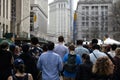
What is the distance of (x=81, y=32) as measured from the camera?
158875 mm

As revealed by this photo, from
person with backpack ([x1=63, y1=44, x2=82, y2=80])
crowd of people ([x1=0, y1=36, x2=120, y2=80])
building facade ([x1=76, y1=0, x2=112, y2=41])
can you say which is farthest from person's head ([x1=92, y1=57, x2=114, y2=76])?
building facade ([x1=76, y1=0, x2=112, y2=41])

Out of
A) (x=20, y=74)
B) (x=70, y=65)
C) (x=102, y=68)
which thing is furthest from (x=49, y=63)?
(x=102, y=68)

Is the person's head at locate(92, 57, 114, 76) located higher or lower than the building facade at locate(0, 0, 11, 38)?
lower

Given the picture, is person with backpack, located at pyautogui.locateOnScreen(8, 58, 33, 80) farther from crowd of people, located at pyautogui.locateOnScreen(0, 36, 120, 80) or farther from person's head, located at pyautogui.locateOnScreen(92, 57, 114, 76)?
person's head, located at pyautogui.locateOnScreen(92, 57, 114, 76)

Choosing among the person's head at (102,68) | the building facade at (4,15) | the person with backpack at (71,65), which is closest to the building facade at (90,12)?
the building facade at (4,15)

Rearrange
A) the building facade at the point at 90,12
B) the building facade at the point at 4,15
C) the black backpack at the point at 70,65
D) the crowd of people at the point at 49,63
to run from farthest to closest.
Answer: the building facade at the point at 90,12
the building facade at the point at 4,15
the black backpack at the point at 70,65
the crowd of people at the point at 49,63

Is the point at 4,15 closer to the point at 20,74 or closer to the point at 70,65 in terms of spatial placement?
the point at 70,65

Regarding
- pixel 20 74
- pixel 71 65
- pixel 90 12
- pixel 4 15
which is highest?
pixel 90 12

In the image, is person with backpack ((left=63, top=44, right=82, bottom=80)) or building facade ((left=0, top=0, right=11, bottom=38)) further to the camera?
building facade ((left=0, top=0, right=11, bottom=38))

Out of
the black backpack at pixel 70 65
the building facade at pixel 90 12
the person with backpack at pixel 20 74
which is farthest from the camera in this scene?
the building facade at pixel 90 12

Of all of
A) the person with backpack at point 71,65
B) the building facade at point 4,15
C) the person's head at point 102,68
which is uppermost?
the building facade at point 4,15

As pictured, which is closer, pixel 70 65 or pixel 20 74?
pixel 20 74

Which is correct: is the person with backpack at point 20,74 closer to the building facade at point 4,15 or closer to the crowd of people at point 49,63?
the crowd of people at point 49,63

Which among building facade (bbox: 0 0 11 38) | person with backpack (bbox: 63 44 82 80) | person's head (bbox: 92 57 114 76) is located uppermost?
building facade (bbox: 0 0 11 38)
